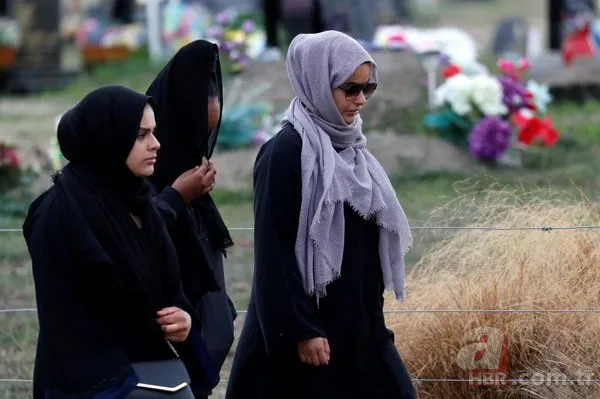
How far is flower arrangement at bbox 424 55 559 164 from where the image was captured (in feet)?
43.1

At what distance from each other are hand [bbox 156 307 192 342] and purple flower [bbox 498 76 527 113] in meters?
9.81

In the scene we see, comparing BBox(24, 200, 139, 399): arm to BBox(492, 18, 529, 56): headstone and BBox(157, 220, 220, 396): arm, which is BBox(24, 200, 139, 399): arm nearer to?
BBox(157, 220, 220, 396): arm

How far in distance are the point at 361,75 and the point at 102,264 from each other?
1.07 meters

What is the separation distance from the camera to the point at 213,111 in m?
4.77

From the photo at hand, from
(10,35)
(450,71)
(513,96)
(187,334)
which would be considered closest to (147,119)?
(187,334)

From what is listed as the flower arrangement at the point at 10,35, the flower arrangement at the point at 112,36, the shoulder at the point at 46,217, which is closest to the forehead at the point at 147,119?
the shoulder at the point at 46,217

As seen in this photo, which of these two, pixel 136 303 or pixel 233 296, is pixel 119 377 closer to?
pixel 136 303

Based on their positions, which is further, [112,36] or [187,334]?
[112,36]

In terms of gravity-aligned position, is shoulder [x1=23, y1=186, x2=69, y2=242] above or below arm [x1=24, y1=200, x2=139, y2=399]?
above

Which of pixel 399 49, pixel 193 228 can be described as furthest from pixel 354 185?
pixel 399 49

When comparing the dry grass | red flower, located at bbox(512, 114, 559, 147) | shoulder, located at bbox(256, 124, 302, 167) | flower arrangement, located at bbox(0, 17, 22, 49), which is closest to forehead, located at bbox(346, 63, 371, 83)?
shoulder, located at bbox(256, 124, 302, 167)

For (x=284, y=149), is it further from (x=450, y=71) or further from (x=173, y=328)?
(x=450, y=71)

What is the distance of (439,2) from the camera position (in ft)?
184

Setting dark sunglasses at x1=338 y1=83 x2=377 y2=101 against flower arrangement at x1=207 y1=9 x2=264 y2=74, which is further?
flower arrangement at x1=207 y1=9 x2=264 y2=74
